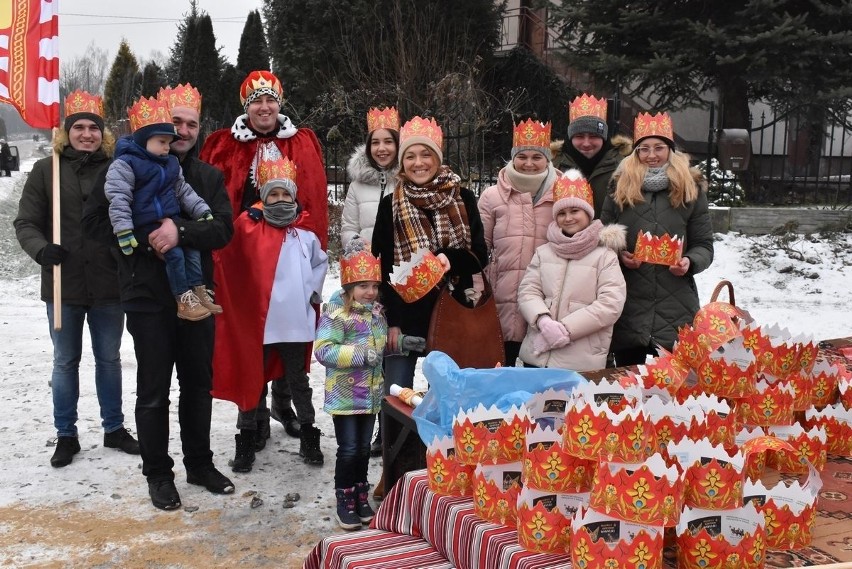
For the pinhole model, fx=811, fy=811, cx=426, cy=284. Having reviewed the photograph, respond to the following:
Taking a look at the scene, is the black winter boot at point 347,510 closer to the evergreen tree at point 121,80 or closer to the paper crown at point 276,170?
the paper crown at point 276,170

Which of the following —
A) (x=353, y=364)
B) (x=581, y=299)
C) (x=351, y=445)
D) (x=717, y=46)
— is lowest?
(x=351, y=445)

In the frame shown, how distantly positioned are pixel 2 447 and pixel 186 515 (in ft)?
5.73

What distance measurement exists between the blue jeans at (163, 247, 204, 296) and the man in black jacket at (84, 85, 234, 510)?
0.05 m

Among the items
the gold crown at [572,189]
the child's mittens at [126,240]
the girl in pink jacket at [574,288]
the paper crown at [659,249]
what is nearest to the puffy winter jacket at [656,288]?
the girl in pink jacket at [574,288]

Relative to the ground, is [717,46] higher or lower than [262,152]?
higher

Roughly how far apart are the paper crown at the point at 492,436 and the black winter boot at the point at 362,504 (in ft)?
6.05

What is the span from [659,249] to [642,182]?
0.56 m

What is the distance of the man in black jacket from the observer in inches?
155

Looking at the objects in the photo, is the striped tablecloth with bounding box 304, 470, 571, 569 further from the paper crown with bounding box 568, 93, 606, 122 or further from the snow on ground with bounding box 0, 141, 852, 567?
the paper crown with bounding box 568, 93, 606, 122

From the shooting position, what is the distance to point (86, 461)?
475 centimetres

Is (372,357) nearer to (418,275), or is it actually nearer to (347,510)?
(418,275)

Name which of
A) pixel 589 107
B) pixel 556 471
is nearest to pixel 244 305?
pixel 589 107

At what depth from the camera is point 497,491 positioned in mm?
2150

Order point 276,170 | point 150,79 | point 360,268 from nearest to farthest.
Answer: point 360,268
point 276,170
point 150,79
